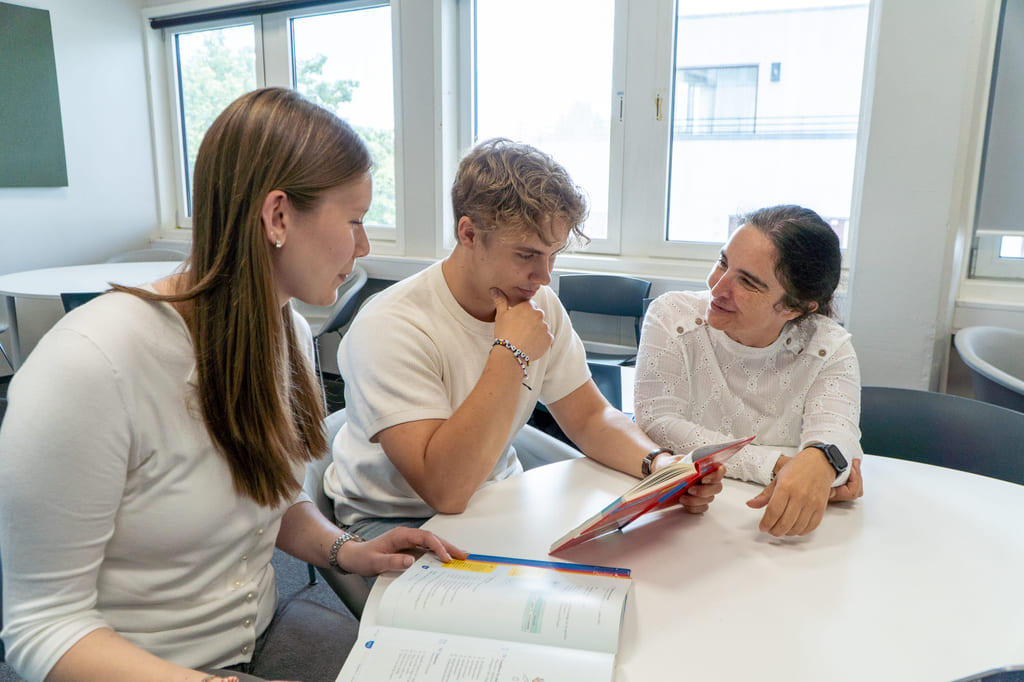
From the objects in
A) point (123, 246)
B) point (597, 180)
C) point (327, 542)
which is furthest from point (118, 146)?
point (327, 542)

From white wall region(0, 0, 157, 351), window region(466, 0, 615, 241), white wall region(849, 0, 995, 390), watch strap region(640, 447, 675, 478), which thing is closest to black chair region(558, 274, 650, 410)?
window region(466, 0, 615, 241)

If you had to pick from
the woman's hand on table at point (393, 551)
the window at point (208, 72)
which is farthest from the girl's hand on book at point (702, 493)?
the window at point (208, 72)

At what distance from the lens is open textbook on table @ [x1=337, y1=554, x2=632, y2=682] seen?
74 cm

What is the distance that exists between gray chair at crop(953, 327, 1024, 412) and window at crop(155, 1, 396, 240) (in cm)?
283

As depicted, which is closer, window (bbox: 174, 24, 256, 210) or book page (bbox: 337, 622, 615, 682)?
book page (bbox: 337, 622, 615, 682)

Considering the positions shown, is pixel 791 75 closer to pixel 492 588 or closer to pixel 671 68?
pixel 671 68

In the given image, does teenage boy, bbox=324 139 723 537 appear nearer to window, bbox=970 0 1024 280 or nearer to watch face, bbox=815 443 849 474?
watch face, bbox=815 443 849 474

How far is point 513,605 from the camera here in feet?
2.72

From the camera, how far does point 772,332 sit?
1511 mm

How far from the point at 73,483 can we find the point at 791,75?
3.13 metres

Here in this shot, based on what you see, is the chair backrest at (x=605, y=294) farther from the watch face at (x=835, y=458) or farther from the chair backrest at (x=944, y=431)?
the watch face at (x=835, y=458)

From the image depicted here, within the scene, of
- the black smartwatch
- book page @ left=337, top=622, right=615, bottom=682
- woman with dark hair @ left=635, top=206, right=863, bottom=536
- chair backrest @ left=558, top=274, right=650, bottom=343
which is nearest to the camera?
book page @ left=337, top=622, right=615, bottom=682

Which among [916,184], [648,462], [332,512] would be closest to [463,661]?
[648,462]

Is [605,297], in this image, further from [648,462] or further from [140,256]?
[140,256]
